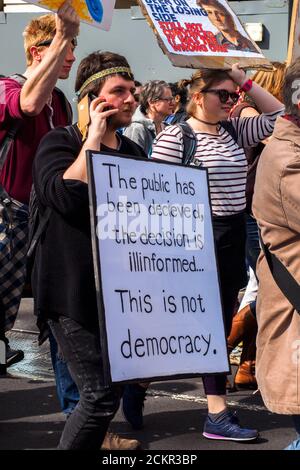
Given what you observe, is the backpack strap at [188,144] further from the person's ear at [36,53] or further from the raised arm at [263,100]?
the person's ear at [36,53]

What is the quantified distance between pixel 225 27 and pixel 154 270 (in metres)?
1.78

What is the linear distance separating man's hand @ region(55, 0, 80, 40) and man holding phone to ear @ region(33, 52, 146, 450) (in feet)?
1.13

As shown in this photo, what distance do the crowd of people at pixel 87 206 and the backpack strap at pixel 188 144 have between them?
0.02 m

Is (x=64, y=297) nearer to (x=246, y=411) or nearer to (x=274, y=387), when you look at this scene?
(x=274, y=387)

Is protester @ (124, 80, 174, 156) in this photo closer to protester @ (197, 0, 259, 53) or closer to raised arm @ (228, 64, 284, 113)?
raised arm @ (228, 64, 284, 113)

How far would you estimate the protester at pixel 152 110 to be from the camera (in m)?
8.95

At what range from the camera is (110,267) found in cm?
404

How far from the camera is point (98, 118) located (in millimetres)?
4223

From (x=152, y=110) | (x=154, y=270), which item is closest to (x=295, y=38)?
(x=154, y=270)

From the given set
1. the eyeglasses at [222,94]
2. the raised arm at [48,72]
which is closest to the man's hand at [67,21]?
the raised arm at [48,72]

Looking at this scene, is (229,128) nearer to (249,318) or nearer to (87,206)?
(249,318)

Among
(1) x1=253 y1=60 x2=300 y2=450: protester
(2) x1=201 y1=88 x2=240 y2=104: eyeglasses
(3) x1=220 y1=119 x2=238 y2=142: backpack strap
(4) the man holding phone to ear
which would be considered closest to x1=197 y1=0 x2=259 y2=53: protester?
(2) x1=201 y1=88 x2=240 y2=104: eyeglasses

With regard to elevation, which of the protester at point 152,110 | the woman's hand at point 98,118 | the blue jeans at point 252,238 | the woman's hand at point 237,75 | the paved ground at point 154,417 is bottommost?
the paved ground at point 154,417

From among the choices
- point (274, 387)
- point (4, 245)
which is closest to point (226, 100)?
point (4, 245)
